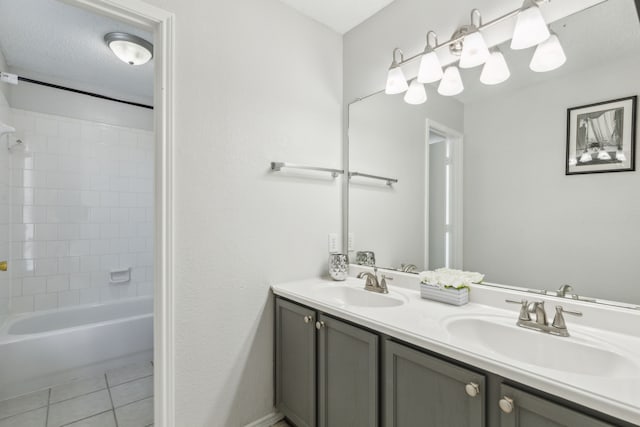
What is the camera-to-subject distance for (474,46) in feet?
4.54

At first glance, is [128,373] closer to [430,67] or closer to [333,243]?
[333,243]

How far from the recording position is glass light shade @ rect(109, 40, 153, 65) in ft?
6.88

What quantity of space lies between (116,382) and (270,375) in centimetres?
138

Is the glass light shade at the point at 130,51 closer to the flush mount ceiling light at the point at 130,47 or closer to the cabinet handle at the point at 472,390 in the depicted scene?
the flush mount ceiling light at the point at 130,47

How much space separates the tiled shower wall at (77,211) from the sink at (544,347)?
3.18 meters

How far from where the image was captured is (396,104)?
1.83m

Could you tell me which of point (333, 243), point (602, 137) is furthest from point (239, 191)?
point (602, 137)

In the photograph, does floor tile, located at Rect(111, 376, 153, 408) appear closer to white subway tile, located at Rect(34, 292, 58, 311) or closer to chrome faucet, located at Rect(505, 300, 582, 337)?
white subway tile, located at Rect(34, 292, 58, 311)

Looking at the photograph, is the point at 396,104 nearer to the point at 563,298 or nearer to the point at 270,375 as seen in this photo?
the point at 563,298

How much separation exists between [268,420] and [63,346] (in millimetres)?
1660

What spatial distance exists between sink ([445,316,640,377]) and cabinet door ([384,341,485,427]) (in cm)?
10

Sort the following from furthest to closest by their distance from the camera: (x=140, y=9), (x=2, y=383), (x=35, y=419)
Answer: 1. (x=2, y=383)
2. (x=35, y=419)
3. (x=140, y=9)

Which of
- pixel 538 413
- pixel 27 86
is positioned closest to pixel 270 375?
pixel 538 413

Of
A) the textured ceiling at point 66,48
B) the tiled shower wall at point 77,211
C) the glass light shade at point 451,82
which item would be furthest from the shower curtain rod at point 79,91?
the glass light shade at point 451,82
